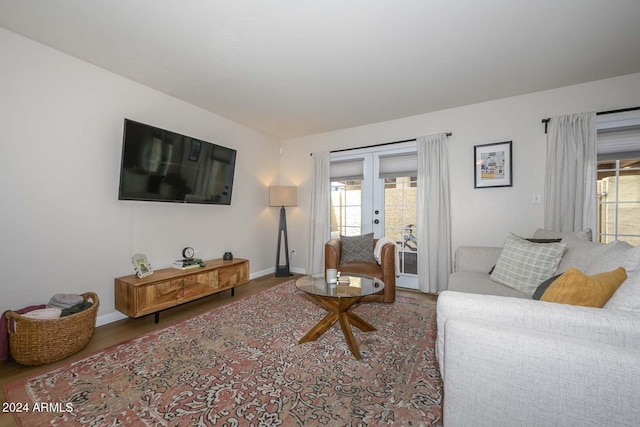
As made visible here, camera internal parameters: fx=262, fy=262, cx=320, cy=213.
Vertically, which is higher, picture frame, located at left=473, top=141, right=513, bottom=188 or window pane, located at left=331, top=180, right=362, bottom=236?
picture frame, located at left=473, top=141, right=513, bottom=188

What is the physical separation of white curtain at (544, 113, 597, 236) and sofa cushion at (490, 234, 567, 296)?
46.1 inches

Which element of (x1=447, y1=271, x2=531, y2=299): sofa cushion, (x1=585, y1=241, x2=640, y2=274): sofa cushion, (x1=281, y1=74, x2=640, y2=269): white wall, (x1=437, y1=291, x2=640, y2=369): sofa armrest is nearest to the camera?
(x1=437, y1=291, x2=640, y2=369): sofa armrest

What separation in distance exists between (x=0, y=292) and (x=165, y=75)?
2.37m

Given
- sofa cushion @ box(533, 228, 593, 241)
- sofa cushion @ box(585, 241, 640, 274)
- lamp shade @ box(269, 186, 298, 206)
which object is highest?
lamp shade @ box(269, 186, 298, 206)

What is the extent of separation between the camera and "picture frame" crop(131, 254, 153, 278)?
269 centimetres

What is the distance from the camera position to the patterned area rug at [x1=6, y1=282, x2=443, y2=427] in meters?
1.43

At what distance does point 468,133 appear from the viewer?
11.6ft

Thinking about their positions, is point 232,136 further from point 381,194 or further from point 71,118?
point 381,194

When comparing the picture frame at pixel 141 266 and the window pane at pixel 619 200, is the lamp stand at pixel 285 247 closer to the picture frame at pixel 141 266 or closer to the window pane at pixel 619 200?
the picture frame at pixel 141 266

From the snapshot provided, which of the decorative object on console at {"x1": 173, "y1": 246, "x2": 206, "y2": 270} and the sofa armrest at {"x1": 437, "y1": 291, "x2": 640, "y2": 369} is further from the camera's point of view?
the decorative object on console at {"x1": 173, "y1": 246, "x2": 206, "y2": 270}

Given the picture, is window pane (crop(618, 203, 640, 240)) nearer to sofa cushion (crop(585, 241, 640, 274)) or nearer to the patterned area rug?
sofa cushion (crop(585, 241, 640, 274))

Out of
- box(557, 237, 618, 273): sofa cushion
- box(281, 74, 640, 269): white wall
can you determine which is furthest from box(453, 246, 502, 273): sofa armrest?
box(281, 74, 640, 269): white wall

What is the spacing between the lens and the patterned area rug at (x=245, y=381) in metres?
1.43

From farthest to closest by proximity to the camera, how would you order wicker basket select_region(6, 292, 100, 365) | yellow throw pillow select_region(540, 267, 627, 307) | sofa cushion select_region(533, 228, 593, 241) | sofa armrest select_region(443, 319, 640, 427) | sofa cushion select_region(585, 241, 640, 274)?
sofa cushion select_region(533, 228, 593, 241), wicker basket select_region(6, 292, 100, 365), sofa cushion select_region(585, 241, 640, 274), yellow throw pillow select_region(540, 267, 627, 307), sofa armrest select_region(443, 319, 640, 427)
